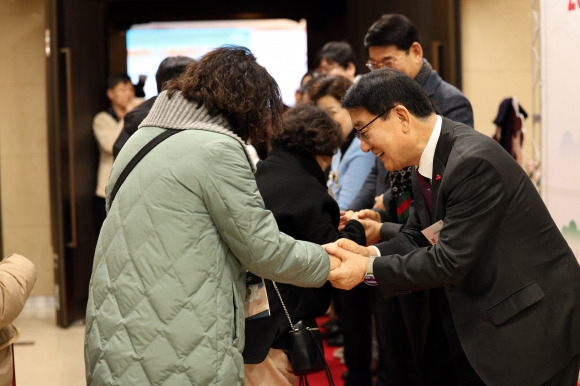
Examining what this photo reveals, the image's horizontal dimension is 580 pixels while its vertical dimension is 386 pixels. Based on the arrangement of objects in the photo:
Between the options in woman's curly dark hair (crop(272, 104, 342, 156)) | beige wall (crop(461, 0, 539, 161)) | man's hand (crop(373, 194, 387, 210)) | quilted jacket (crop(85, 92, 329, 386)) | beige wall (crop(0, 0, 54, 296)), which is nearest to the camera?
quilted jacket (crop(85, 92, 329, 386))

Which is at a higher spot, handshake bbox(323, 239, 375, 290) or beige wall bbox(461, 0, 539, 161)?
beige wall bbox(461, 0, 539, 161)

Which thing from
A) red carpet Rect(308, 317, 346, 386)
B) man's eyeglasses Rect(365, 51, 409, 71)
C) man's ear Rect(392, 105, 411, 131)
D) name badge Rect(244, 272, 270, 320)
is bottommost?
red carpet Rect(308, 317, 346, 386)

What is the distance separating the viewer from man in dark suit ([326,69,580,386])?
252cm

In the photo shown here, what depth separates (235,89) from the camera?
247 cm

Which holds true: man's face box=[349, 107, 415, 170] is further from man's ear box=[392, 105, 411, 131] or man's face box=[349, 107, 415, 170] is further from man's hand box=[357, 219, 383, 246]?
man's hand box=[357, 219, 383, 246]

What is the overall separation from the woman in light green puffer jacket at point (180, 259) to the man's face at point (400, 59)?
181 cm

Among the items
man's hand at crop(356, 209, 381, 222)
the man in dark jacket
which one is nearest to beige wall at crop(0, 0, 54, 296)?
the man in dark jacket

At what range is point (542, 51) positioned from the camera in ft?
12.9

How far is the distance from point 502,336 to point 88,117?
5.29 metres

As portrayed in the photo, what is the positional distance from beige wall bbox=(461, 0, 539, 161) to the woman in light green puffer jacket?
15.7ft

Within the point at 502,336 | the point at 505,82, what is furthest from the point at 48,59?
the point at 502,336

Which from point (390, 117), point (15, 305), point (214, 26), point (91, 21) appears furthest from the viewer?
point (214, 26)

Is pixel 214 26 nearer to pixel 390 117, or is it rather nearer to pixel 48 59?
pixel 48 59

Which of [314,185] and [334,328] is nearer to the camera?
[314,185]
